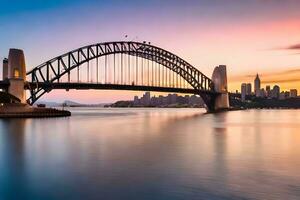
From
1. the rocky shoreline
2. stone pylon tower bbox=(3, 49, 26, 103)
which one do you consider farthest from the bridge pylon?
the rocky shoreline

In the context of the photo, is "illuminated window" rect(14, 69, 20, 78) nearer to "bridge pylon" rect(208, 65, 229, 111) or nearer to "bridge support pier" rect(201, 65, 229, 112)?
"bridge support pier" rect(201, 65, 229, 112)

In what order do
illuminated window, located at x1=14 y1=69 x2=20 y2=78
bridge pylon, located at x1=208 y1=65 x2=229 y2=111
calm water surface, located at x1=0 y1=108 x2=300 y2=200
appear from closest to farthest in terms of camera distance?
calm water surface, located at x1=0 y1=108 x2=300 y2=200 → illuminated window, located at x1=14 y1=69 x2=20 y2=78 → bridge pylon, located at x1=208 y1=65 x2=229 y2=111

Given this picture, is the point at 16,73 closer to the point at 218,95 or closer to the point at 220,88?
the point at 218,95

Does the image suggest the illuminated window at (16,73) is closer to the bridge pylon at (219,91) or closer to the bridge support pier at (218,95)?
the bridge support pier at (218,95)

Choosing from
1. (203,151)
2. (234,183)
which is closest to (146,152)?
(203,151)

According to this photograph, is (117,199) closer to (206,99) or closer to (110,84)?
(110,84)

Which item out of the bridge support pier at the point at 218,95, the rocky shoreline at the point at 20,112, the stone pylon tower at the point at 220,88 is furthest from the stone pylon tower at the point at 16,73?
the stone pylon tower at the point at 220,88

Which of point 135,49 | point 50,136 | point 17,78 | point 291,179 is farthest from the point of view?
point 135,49
